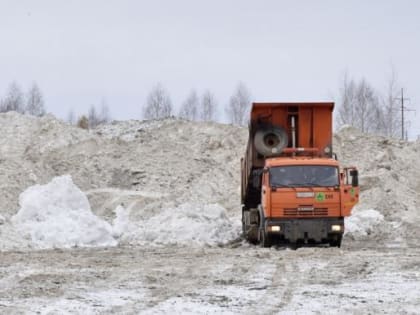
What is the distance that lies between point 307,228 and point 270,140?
11.2ft

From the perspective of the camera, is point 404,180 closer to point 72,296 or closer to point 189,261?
point 189,261

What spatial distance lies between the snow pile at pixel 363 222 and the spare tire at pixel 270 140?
249 inches

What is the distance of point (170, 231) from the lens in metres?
23.8

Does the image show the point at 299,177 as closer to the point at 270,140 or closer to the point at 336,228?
the point at 336,228

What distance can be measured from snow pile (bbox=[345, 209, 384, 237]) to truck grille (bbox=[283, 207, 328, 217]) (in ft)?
23.5

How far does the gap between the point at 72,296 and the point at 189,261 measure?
5.74 m

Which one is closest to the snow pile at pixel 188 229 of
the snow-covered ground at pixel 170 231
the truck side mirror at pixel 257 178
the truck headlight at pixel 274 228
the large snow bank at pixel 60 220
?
the snow-covered ground at pixel 170 231

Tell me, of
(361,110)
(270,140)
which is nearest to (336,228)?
(270,140)

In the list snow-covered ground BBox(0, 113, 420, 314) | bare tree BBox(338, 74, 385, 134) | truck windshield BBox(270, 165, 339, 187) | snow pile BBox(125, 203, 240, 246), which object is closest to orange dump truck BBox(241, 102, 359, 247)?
truck windshield BBox(270, 165, 339, 187)

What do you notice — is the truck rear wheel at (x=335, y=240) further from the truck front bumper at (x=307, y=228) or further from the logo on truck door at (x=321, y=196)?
the logo on truck door at (x=321, y=196)

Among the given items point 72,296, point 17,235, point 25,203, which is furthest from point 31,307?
point 25,203

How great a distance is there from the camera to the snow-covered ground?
974cm

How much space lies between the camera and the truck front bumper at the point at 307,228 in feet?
64.2

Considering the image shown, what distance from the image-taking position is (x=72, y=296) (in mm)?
9898
